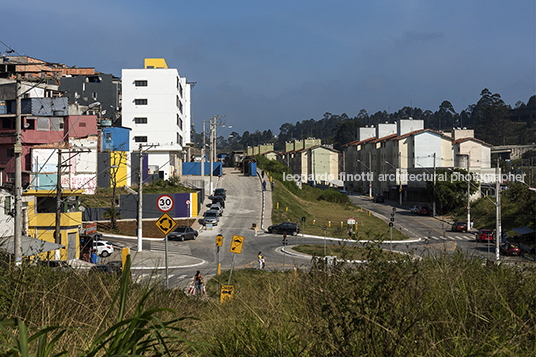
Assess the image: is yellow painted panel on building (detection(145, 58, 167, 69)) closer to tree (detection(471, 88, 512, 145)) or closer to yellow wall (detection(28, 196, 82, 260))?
yellow wall (detection(28, 196, 82, 260))

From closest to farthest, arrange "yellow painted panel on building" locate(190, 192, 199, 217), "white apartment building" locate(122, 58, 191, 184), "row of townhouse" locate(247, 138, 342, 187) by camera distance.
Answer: "yellow painted panel on building" locate(190, 192, 199, 217), "white apartment building" locate(122, 58, 191, 184), "row of townhouse" locate(247, 138, 342, 187)

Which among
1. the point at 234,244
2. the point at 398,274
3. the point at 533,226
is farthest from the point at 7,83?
the point at 398,274

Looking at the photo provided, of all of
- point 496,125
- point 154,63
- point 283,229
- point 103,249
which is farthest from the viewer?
point 496,125

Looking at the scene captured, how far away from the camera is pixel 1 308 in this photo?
4.62 metres

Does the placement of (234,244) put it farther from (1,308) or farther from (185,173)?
(185,173)

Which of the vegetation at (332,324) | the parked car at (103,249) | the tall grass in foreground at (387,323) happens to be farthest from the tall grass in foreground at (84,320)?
the parked car at (103,249)

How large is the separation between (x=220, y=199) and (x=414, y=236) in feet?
77.1

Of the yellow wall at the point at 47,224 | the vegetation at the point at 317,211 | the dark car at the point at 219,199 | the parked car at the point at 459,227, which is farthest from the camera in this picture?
the dark car at the point at 219,199

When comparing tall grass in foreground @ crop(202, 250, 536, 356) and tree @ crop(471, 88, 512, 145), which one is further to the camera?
tree @ crop(471, 88, 512, 145)

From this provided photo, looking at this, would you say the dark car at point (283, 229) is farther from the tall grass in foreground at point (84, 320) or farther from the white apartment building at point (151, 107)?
the tall grass in foreground at point (84, 320)

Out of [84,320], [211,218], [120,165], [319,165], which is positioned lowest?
[211,218]

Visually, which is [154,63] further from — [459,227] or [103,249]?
[459,227]

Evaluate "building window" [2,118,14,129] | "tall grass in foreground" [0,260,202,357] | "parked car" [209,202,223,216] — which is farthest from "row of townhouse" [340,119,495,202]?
"tall grass in foreground" [0,260,202,357]

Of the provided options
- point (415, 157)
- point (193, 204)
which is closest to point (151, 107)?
point (193, 204)
